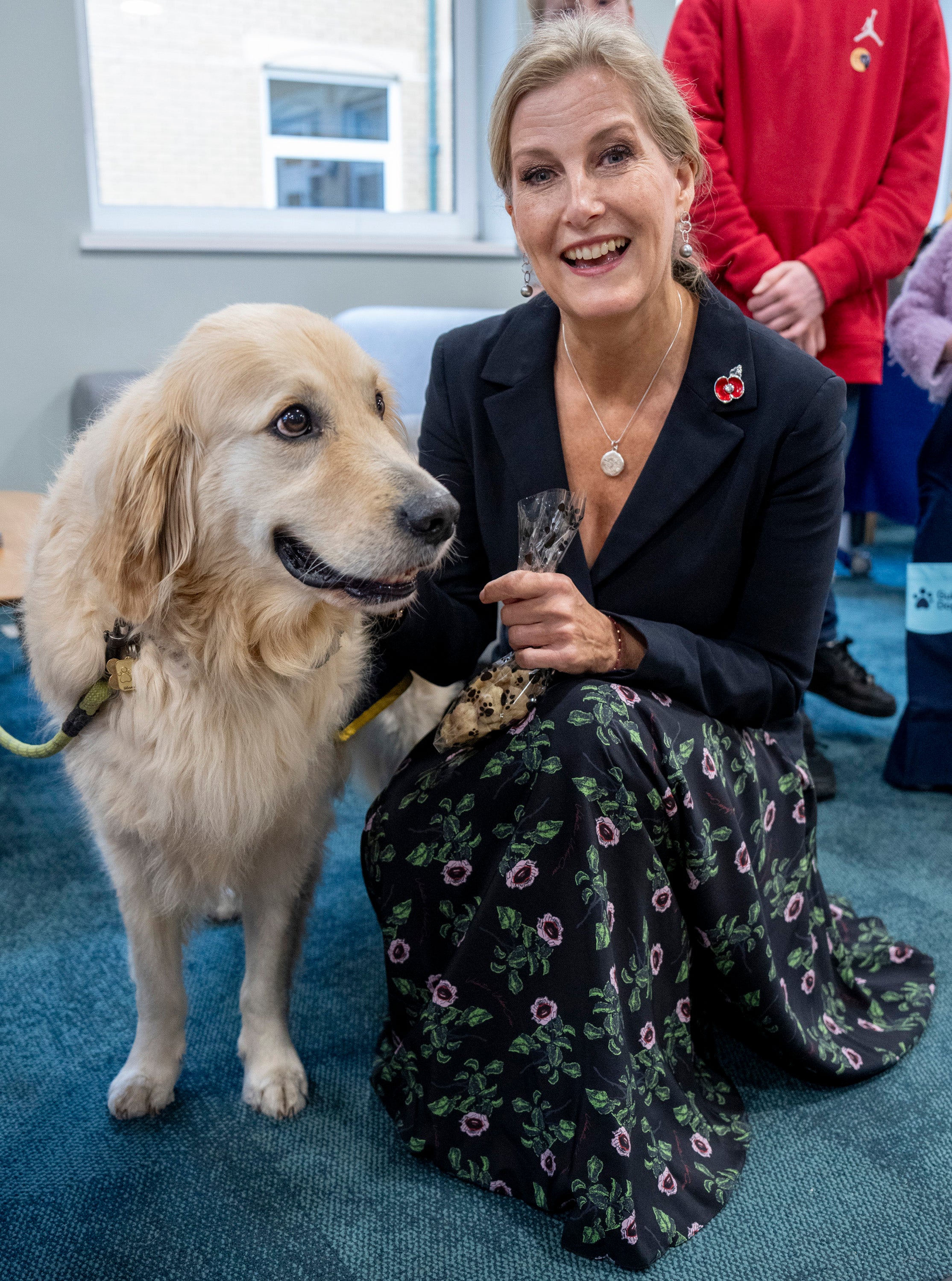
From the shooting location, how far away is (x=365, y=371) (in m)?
1.13

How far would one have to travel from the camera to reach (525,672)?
1164 millimetres

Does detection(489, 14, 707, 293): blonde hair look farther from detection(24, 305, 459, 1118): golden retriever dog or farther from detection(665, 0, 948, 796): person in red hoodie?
detection(665, 0, 948, 796): person in red hoodie

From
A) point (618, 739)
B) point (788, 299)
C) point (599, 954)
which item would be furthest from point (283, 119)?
point (599, 954)

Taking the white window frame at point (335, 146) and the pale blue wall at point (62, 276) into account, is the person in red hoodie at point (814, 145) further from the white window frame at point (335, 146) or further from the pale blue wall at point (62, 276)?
the white window frame at point (335, 146)

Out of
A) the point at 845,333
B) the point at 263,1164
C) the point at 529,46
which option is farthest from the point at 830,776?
the point at 529,46

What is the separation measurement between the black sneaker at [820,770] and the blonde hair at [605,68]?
4.36 feet

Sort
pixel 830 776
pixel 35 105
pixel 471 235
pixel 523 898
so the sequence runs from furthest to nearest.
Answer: pixel 471 235 < pixel 35 105 < pixel 830 776 < pixel 523 898

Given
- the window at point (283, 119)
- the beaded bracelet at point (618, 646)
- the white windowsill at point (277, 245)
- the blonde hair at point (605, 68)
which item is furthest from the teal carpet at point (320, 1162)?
the window at point (283, 119)

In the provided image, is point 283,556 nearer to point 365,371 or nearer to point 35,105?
point 365,371

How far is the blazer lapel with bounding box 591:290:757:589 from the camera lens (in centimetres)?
122

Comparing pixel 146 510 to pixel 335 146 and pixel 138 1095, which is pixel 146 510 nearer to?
pixel 138 1095

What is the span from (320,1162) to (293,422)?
908 millimetres

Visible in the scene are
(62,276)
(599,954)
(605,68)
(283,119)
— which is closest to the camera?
(599,954)

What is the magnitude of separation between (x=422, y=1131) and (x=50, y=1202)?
443 millimetres
